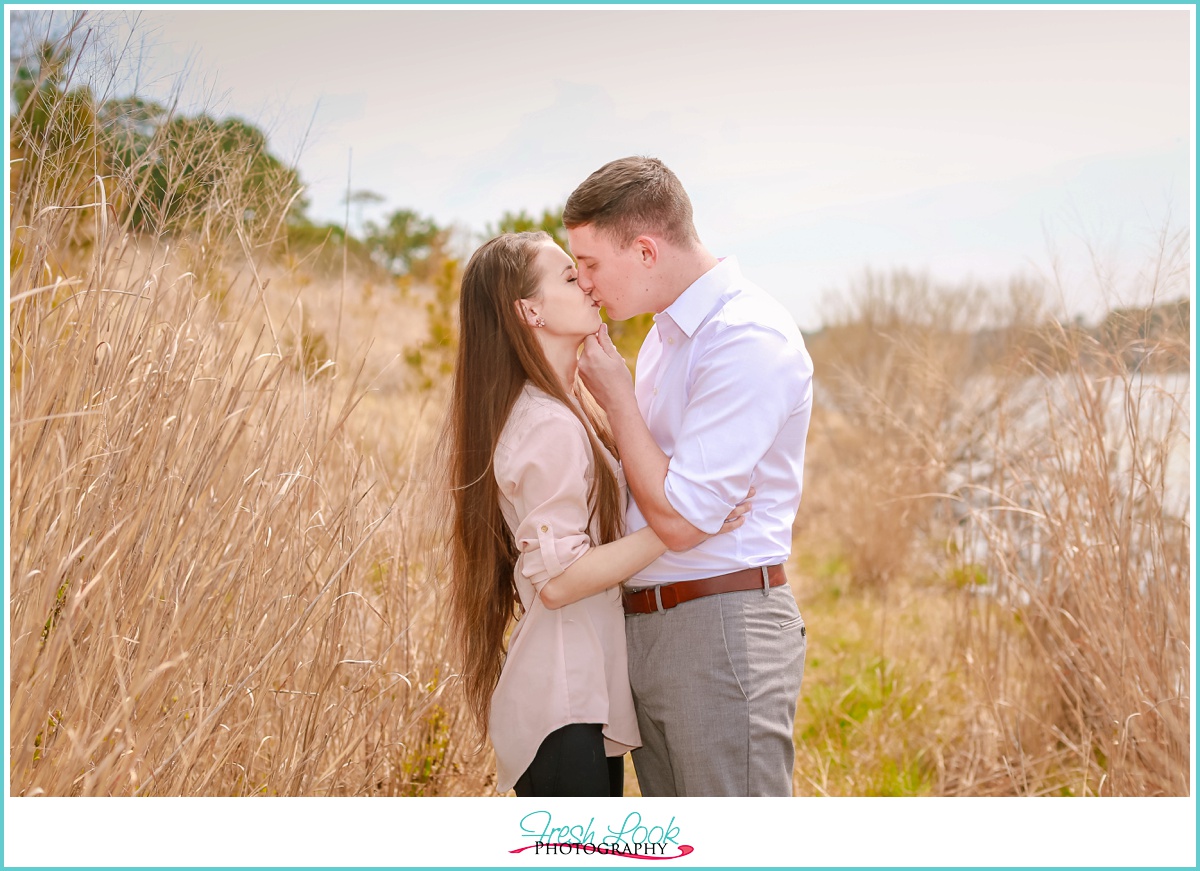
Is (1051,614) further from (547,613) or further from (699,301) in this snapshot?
(547,613)

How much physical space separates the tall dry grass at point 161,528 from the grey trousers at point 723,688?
68 cm

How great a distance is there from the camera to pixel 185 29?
2.18 m

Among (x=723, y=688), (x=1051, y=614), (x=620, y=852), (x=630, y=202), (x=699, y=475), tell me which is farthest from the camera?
(x=1051, y=614)

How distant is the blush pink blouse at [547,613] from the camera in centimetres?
200

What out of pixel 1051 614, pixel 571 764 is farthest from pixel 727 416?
pixel 1051 614

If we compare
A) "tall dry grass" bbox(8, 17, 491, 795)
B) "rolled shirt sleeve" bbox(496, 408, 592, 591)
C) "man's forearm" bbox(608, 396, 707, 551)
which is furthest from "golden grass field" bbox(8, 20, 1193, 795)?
"man's forearm" bbox(608, 396, 707, 551)

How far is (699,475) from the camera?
1969 mm

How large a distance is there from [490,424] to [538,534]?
282 millimetres

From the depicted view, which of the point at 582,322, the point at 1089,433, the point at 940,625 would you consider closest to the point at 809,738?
the point at 940,625

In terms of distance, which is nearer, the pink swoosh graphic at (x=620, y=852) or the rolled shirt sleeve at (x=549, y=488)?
the pink swoosh graphic at (x=620, y=852)

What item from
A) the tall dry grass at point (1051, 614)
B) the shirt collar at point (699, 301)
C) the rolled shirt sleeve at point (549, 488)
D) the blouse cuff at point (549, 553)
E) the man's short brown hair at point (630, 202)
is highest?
the man's short brown hair at point (630, 202)

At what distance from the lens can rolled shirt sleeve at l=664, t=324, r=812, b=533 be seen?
1.97m

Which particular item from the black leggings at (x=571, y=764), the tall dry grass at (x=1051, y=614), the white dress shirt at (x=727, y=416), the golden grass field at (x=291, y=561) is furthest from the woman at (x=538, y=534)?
the tall dry grass at (x=1051, y=614)

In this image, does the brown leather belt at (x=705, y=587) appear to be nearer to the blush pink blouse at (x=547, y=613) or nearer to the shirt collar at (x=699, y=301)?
the blush pink blouse at (x=547, y=613)
